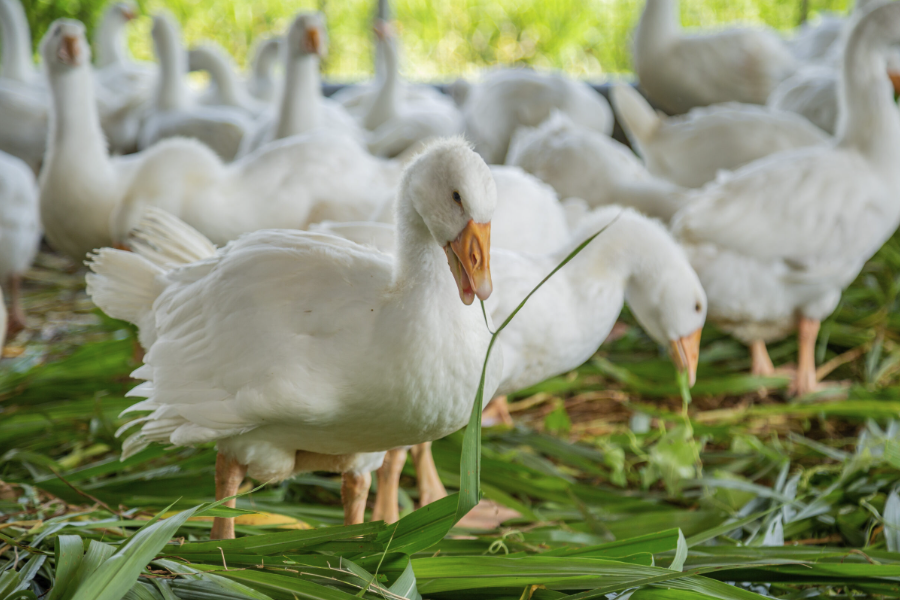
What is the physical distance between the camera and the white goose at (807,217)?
2980 mm

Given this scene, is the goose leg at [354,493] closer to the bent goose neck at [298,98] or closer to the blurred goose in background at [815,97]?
the bent goose neck at [298,98]

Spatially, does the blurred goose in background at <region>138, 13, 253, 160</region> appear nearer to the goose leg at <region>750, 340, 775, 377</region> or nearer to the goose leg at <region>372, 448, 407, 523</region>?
the goose leg at <region>750, 340, 775, 377</region>

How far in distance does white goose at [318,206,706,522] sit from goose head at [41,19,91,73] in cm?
187

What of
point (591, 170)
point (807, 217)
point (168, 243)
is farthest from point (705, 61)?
point (168, 243)

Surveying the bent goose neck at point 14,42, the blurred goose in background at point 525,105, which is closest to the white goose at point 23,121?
the bent goose neck at point 14,42

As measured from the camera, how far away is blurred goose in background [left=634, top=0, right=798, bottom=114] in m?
5.12

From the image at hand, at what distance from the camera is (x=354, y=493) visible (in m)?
1.86

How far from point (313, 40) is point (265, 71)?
3.33 metres

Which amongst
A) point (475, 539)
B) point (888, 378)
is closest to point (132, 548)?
point (475, 539)

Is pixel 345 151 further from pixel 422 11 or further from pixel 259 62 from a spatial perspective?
pixel 422 11

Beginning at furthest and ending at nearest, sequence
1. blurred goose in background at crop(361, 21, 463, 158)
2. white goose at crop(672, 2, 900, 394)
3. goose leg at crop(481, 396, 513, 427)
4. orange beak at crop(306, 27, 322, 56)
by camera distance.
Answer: blurred goose in background at crop(361, 21, 463, 158)
orange beak at crop(306, 27, 322, 56)
white goose at crop(672, 2, 900, 394)
goose leg at crop(481, 396, 513, 427)

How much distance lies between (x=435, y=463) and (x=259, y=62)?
5428 millimetres

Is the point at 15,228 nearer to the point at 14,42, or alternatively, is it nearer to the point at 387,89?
the point at 387,89

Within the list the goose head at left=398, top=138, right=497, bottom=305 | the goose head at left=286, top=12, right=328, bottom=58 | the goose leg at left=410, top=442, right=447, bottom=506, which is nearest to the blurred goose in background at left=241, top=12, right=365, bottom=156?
the goose head at left=286, top=12, right=328, bottom=58
